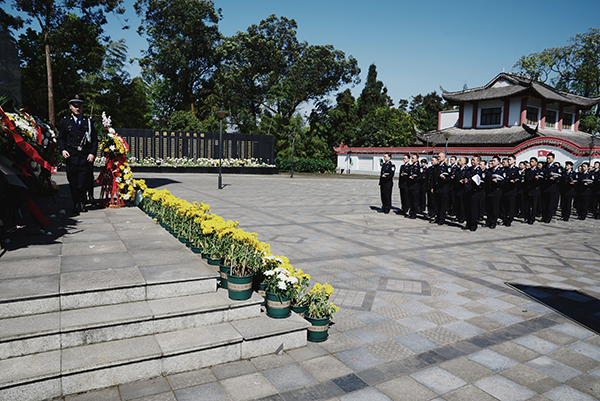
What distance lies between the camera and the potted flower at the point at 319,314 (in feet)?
12.8

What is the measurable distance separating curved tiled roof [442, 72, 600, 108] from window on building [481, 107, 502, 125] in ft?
4.67

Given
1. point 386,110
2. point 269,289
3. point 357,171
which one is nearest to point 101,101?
point 357,171

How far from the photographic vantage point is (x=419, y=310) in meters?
4.74

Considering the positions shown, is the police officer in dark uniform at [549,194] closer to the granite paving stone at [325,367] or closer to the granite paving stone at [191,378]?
the granite paving stone at [325,367]

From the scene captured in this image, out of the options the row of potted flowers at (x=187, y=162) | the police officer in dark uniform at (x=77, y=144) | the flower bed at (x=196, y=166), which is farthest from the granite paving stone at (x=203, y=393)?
the row of potted flowers at (x=187, y=162)

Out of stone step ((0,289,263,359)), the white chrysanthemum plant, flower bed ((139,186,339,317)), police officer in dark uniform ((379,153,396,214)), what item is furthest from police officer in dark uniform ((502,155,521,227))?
stone step ((0,289,263,359))

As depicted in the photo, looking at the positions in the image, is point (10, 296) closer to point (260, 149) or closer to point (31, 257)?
point (31, 257)

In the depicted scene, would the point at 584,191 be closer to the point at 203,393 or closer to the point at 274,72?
the point at 203,393

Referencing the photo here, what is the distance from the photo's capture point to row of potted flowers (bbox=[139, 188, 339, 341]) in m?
4.00

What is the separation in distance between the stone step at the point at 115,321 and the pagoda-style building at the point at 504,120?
29.8m

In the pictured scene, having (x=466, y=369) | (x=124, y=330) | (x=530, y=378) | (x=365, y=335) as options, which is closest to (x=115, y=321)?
(x=124, y=330)

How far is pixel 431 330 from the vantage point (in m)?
4.22

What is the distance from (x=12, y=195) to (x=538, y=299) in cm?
690

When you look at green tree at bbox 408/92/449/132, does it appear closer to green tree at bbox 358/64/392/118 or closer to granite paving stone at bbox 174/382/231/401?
green tree at bbox 358/64/392/118
